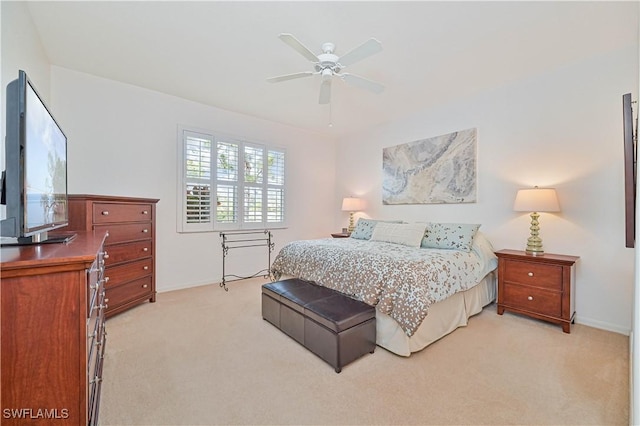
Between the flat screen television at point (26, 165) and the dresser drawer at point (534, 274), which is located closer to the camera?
the flat screen television at point (26, 165)

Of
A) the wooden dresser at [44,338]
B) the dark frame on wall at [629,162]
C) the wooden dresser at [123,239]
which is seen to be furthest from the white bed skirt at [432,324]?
the wooden dresser at [123,239]

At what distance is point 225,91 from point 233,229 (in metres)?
2.03

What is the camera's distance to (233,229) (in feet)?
14.8

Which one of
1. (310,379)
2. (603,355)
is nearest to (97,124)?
(310,379)

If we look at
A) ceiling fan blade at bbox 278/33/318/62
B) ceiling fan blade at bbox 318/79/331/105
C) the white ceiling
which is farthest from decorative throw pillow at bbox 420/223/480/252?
ceiling fan blade at bbox 278/33/318/62

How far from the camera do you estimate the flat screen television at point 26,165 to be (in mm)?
1045

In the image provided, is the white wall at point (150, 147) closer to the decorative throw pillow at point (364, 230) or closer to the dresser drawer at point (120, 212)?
the dresser drawer at point (120, 212)

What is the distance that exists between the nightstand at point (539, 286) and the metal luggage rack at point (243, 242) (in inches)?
132

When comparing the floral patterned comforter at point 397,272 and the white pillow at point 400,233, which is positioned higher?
the white pillow at point 400,233

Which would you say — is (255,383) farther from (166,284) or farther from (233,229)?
(233,229)

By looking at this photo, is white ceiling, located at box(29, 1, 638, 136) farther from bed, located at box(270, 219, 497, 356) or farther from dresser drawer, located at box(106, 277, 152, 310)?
dresser drawer, located at box(106, 277, 152, 310)

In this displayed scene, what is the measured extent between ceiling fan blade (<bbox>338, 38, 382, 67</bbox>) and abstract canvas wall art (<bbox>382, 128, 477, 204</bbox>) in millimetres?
2263

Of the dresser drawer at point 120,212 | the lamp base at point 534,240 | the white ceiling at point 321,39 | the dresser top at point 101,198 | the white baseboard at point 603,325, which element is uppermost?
the white ceiling at point 321,39

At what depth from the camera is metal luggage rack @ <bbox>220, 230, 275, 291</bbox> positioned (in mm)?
4332
